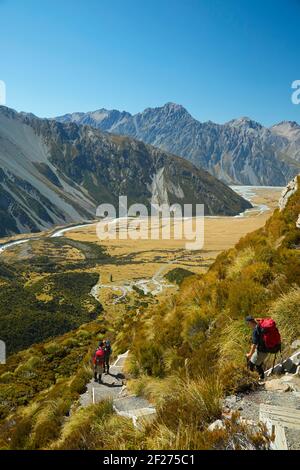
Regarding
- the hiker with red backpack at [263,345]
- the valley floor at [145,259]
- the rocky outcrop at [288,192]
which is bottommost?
the valley floor at [145,259]

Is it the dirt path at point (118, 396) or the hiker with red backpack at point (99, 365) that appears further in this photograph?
the hiker with red backpack at point (99, 365)

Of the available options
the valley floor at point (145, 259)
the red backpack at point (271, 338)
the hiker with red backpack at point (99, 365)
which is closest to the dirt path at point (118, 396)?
the hiker with red backpack at point (99, 365)

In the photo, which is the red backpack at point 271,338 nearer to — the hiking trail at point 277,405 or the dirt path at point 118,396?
the hiking trail at point 277,405

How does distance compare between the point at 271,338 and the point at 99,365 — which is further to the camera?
the point at 99,365

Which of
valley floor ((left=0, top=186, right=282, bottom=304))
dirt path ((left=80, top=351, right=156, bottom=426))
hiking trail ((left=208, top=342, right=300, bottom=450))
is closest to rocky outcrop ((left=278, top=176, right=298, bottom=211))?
dirt path ((left=80, top=351, right=156, bottom=426))

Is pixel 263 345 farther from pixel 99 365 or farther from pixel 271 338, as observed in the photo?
pixel 99 365

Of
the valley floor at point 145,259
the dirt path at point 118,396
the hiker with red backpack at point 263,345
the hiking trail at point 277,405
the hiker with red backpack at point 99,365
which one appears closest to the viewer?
the hiking trail at point 277,405

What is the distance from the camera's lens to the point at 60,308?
237ft

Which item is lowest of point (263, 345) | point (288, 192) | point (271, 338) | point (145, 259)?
point (145, 259)

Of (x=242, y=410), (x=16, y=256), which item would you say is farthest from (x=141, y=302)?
(x=16, y=256)

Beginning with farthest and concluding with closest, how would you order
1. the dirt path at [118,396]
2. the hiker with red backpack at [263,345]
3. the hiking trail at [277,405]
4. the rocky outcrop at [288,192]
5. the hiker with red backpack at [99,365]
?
the rocky outcrop at [288,192]
the hiker with red backpack at [99,365]
the dirt path at [118,396]
the hiker with red backpack at [263,345]
the hiking trail at [277,405]

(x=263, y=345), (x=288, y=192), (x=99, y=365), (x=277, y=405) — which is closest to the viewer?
(x=277, y=405)

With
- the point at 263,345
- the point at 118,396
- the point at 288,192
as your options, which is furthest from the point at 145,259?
the point at 263,345
